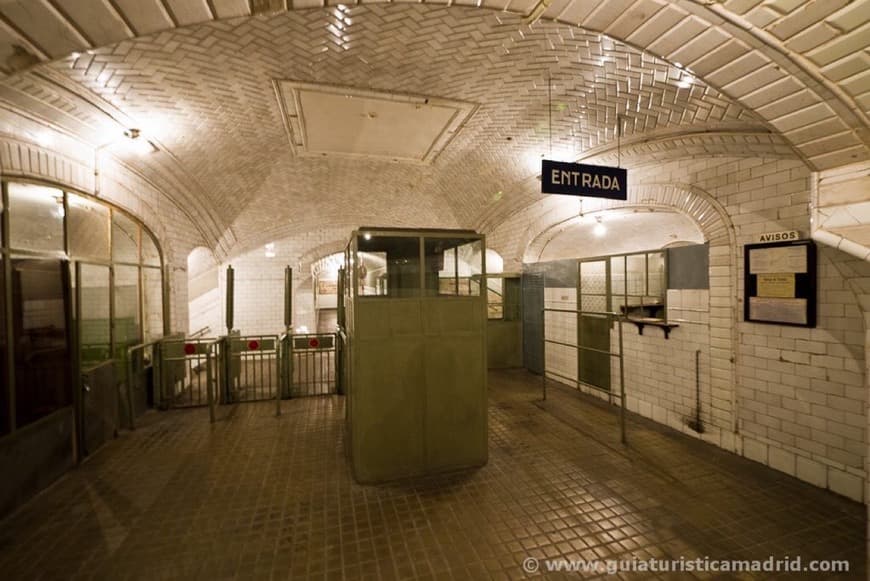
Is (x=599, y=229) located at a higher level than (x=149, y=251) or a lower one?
higher

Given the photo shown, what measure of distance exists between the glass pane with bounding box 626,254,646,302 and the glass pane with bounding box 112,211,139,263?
8771mm

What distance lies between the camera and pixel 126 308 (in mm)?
6250

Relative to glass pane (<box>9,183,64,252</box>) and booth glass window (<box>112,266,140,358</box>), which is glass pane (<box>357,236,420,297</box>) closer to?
glass pane (<box>9,183,64,252</box>)

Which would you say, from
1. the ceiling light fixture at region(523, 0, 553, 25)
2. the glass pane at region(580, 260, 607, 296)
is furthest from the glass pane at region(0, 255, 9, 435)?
the glass pane at region(580, 260, 607, 296)

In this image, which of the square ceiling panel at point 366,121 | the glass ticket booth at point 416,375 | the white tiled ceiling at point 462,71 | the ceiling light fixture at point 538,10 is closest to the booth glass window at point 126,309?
the white tiled ceiling at point 462,71

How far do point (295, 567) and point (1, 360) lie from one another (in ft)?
12.3

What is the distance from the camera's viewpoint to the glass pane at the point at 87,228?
4.92 meters

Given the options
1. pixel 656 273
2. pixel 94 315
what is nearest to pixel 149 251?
pixel 94 315

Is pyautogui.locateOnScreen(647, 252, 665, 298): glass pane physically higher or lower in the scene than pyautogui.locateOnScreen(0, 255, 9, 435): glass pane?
higher

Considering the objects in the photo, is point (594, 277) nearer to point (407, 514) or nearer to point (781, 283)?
point (781, 283)

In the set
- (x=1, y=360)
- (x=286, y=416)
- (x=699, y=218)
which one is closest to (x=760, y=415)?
(x=699, y=218)

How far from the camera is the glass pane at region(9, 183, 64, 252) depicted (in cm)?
398

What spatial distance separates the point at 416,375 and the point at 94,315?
16.1ft

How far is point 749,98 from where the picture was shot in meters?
2.90
